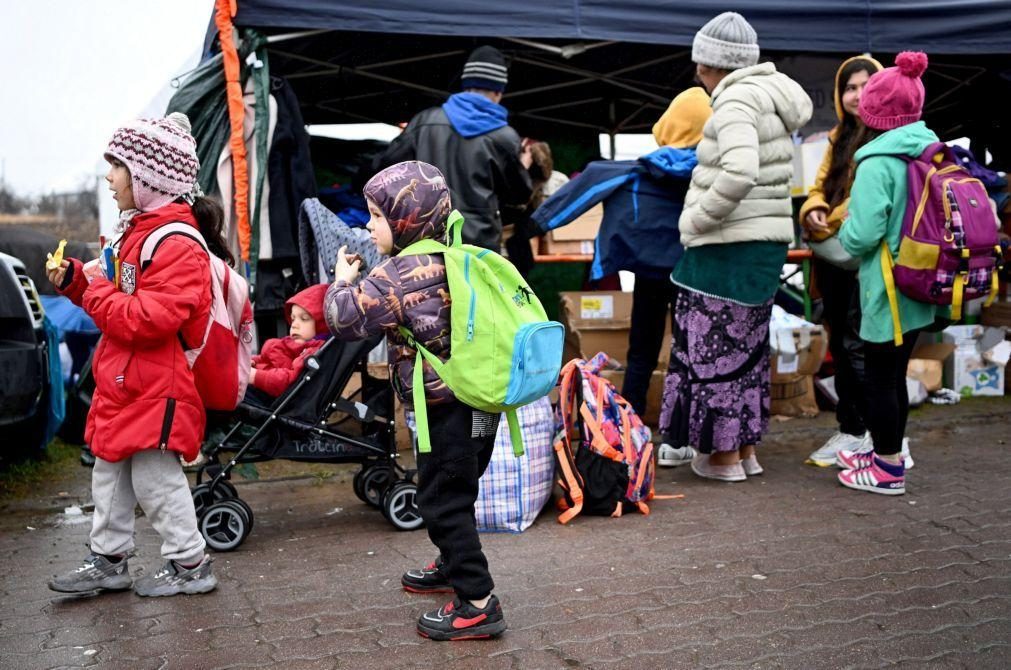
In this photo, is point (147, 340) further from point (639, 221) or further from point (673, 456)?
point (673, 456)

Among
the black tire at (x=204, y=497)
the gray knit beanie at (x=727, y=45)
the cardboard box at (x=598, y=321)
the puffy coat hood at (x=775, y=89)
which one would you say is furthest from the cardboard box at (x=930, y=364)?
the black tire at (x=204, y=497)

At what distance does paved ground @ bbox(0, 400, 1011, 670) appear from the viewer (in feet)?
10.9

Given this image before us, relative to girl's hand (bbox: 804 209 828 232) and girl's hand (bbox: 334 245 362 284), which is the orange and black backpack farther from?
girl's hand (bbox: 334 245 362 284)

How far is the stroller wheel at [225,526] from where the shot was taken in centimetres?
438

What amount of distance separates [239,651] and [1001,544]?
304 cm

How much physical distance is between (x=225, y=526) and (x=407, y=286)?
5.55 feet

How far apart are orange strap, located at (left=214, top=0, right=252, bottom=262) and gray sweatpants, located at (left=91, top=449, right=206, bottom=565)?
2.26 m

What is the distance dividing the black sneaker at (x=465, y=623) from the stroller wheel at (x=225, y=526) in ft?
4.11

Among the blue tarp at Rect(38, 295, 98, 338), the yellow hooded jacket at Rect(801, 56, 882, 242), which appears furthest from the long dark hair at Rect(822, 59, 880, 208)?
the blue tarp at Rect(38, 295, 98, 338)

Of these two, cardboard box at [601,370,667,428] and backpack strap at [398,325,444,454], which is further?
cardboard box at [601,370,667,428]

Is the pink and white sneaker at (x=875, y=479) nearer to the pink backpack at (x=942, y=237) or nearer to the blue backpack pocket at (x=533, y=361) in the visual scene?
the pink backpack at (x=942, y=237)

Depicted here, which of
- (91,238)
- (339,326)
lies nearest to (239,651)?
(339,326)

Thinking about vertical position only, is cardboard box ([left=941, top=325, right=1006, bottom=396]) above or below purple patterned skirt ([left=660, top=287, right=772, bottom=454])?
below

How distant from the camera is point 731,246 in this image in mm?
5125
